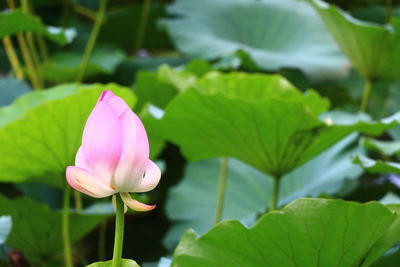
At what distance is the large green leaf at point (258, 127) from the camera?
3.24 ft

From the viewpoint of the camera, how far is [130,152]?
50 cm

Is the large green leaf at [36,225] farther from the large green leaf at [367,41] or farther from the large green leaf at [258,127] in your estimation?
the large green leaf at [367,41]

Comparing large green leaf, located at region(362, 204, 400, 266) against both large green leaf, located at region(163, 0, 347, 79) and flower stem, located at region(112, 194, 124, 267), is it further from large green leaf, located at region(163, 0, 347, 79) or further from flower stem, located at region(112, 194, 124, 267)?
large green leaf, located at region(163, 0, 347, 79)

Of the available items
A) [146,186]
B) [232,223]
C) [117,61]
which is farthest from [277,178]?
[117,61]

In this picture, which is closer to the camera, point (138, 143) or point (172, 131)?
point (138, 143)

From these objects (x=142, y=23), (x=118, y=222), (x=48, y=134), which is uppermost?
(x=118, y=222)

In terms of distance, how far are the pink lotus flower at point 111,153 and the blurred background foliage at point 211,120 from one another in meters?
0.21

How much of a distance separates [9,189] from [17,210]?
1.91ft

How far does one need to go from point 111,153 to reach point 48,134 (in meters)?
0.53

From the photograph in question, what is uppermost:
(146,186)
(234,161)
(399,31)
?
(146,186)

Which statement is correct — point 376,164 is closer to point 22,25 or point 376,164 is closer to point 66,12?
point 22,25

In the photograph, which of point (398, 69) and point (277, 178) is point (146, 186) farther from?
point (398, 69)

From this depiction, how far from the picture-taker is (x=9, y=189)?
1679 millimetres

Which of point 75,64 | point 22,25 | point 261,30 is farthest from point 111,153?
point 261,30
